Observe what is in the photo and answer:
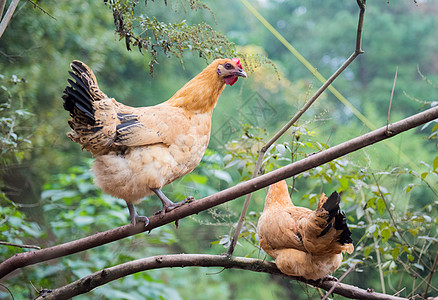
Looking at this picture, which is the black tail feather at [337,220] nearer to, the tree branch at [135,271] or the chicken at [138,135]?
the tree branch at [135,271]

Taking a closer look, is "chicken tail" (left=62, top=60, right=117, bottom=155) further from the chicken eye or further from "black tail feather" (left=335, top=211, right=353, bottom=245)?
"black tail feather" (left=335, top=211, right=353, bottom=245)

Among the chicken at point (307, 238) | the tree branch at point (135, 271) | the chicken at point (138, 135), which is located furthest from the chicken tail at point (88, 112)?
the chicken at point (307, 238)

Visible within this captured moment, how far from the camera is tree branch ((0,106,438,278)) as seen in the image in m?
0.75

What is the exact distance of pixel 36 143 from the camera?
211cm

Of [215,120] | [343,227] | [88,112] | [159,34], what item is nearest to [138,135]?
[88,112]

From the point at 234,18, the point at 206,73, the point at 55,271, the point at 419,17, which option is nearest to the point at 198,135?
the point at 206,73

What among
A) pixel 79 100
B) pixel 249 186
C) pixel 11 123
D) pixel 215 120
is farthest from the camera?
pixel 215 120

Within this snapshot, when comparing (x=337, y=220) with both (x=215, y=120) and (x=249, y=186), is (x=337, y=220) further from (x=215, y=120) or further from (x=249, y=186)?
(x=215, y=120)

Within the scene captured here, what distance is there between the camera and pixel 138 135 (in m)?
1.06

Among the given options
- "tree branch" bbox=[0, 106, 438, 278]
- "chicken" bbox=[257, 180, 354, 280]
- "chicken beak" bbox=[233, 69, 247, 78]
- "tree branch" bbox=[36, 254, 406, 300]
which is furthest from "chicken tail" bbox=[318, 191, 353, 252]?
"chicken beak" bbox=[233, 69, 247, 78]

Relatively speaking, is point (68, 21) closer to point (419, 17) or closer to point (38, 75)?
point (38, 75)

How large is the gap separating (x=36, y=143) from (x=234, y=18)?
119 cm

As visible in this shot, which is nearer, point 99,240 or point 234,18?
point 99,240

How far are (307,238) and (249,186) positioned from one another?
1.26 feet
